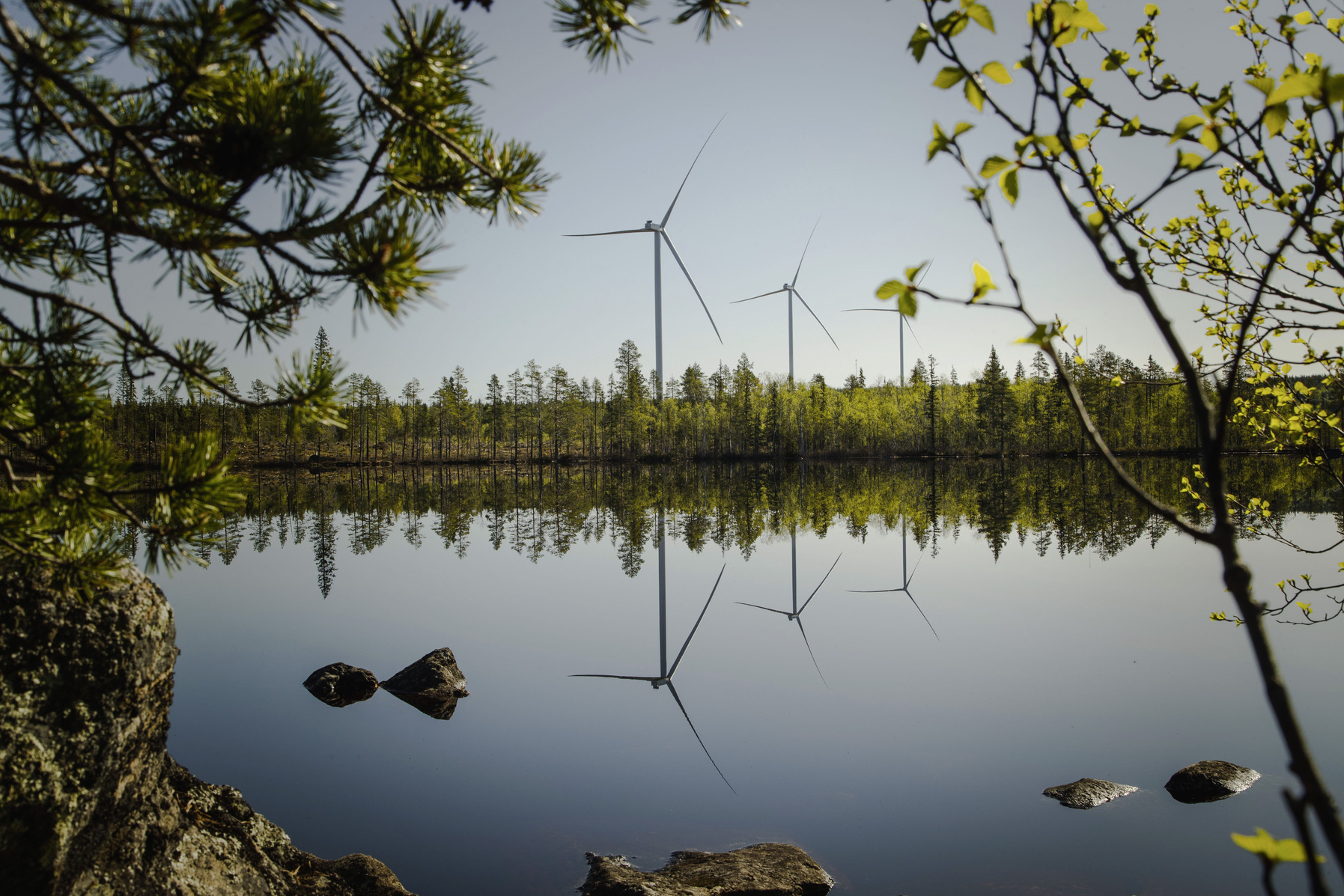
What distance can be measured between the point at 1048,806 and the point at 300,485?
55.3 meters

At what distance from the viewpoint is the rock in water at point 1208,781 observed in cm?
609

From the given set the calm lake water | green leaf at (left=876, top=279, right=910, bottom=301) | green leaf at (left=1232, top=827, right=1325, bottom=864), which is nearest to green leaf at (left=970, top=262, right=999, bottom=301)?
green leaf at (left=876, top=279, right=910, bottom=301)

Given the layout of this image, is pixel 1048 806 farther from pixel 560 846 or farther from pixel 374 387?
pixel 374 387

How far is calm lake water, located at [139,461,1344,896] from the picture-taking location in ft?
18.7

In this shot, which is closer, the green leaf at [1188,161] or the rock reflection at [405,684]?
the green leaf at [1188,161]

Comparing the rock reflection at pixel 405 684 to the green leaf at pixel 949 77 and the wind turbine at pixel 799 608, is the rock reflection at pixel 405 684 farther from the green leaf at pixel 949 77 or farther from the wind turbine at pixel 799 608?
the green leaf at pixel 949 77

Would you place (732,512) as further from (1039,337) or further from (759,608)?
(1039,337)

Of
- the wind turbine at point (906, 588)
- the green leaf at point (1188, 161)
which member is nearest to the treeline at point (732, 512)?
the wind turbine at point (906, 588)

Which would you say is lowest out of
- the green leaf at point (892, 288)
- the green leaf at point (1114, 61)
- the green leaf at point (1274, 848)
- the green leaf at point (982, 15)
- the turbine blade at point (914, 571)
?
the turbine blade at point (914, 571)

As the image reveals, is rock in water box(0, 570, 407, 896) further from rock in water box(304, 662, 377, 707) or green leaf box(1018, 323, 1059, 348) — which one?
rock in water box(304, 662, 377, 707)

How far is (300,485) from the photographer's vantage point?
5184 cm

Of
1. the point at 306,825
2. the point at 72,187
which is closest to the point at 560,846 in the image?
the point at 306,825

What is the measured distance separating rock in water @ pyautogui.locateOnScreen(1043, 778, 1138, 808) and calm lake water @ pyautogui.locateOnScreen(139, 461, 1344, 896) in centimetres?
12

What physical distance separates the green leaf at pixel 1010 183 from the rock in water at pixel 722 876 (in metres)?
4.69
